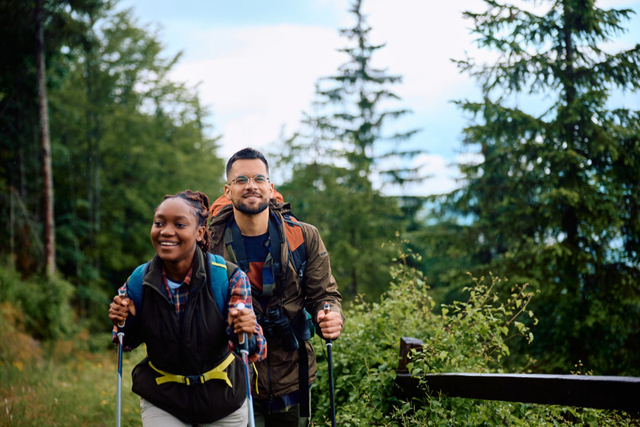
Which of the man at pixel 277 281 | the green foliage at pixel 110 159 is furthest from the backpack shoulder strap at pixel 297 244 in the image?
the green foliage at pixel 110 159

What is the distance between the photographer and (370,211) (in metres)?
18.7

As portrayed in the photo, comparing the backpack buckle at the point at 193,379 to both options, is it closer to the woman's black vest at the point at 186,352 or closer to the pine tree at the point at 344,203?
the woman's black vest at the point at 186,352

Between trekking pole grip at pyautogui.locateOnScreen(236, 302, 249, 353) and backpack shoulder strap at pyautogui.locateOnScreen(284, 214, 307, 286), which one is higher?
backpack shoulder strap at pyautogui.locateOnScreen(284, 214, 307, 286)

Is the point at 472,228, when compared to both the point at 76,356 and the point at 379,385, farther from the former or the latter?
the point at 76,356

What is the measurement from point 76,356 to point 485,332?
1439 cm

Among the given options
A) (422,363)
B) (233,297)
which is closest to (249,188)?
(233,297)

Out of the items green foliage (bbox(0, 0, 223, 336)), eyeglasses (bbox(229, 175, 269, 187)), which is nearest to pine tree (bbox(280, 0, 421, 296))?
green foliage (bbox(0, 0, 223, 336))

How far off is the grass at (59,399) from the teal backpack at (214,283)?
12.4ft

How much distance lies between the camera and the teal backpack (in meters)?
2.59

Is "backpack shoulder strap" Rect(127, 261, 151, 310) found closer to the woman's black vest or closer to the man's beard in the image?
the woman's black vest

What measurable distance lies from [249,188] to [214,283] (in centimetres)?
88

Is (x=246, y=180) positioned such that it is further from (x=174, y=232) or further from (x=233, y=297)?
(x=233, y=297)

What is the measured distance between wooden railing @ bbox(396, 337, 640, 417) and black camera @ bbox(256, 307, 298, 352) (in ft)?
3.95

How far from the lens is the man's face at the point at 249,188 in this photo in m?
3.32
